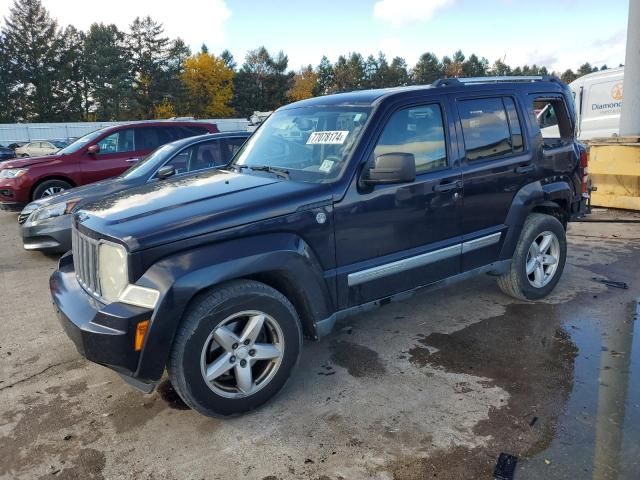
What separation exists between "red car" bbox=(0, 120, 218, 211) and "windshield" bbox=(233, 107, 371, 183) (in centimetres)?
568

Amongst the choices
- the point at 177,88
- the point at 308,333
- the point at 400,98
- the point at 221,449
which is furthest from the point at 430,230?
the point at 177,88

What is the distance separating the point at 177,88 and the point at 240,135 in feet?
195

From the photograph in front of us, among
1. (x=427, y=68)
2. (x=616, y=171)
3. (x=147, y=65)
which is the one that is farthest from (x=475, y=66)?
(x=616, y=171)

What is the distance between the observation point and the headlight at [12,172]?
908cm

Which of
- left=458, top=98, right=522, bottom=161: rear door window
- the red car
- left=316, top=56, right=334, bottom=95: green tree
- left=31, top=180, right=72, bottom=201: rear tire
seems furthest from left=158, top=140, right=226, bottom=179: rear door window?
left=316, top=56, right=334, bottom=95: green tree

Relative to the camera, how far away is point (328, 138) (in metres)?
3.73

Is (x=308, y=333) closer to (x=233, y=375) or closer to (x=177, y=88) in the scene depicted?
(x=233, y=375)

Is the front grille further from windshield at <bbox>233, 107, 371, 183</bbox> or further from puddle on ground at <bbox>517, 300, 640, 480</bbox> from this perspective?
puddle on ground at <bbox>517, 300, 640, 480</bbox>

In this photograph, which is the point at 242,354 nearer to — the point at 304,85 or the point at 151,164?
the point at 151,164

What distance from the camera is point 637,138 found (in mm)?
8617

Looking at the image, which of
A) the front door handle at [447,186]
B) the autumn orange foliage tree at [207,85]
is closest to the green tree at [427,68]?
the autumn orange foliage tree at [207,85]

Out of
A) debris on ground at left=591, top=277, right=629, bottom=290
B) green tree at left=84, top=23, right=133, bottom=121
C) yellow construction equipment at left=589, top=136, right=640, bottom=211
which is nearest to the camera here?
debris on ground at left=591, top=277, right=629, bottom=290

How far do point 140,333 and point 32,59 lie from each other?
67.6 meters

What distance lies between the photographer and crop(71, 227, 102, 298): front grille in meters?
3.02
